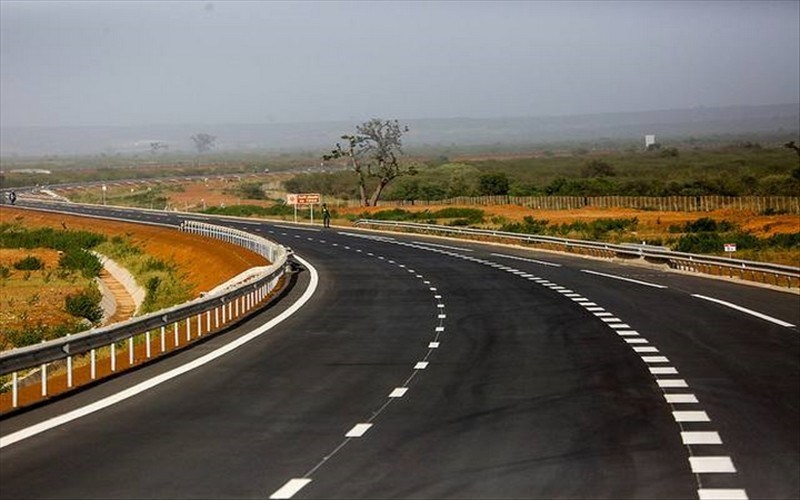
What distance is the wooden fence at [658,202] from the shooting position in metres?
98.3

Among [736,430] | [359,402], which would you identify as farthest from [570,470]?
[359,402]

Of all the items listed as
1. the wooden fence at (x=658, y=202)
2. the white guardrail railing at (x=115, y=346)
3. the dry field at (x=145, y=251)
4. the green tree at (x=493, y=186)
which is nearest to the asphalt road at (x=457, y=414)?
the white guardrail railing at (x=115, y=346)

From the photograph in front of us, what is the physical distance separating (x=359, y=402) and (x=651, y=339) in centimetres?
924

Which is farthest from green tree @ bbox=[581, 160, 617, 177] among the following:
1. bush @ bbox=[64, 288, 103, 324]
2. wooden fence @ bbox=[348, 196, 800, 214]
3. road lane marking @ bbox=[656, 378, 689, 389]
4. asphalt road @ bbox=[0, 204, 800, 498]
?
road lane marking @ bbox=[656, 378, 689, 389]

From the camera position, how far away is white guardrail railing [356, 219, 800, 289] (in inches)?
1513

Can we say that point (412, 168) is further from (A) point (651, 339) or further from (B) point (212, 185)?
(A) point (651, 339)

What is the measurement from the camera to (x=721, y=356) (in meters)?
21.1

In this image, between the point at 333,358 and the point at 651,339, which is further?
the point at 651,339

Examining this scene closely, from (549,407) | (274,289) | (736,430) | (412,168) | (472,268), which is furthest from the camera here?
(412,168)

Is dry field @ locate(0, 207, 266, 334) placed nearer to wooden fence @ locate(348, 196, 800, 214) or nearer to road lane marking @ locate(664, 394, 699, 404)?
road lane marking @ locate(664, 394, 699, 404)

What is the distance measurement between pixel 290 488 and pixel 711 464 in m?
3.86

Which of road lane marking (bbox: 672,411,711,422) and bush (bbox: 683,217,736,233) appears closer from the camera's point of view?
road lane marking (bbox: 672,411,711,422)

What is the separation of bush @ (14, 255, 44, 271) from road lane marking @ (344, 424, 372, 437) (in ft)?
186

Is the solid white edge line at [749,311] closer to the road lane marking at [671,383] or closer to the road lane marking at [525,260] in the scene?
the road lane marking at [671,383]
